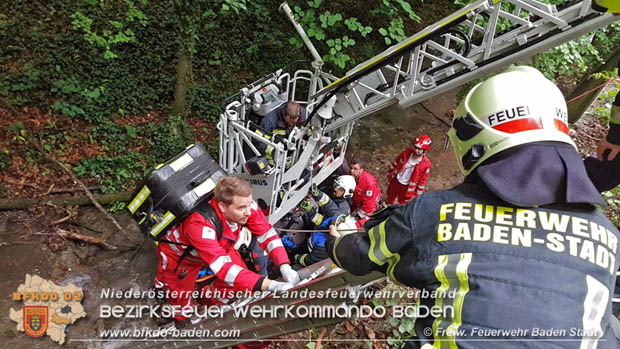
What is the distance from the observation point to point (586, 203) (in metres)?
1.54

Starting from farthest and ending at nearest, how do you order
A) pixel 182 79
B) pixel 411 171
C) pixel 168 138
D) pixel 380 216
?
1. pixel 168 138
2. pixel 182 79
3. pixel 411 171
4. pixel 380 216

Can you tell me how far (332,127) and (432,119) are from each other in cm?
492

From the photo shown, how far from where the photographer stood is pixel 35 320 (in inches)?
198

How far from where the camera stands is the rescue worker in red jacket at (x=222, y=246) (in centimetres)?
330

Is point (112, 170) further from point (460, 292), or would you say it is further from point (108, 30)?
point (460, 292)

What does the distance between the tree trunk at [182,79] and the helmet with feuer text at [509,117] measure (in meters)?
6.30

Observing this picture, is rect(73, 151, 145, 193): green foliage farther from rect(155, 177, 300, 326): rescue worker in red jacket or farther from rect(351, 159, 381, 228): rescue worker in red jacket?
rect(351, 159, 381, 228): rescue worker in red jacket

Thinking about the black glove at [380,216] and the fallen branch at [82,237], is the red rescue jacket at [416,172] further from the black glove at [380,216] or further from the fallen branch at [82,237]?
the fallen branch at [82,237]

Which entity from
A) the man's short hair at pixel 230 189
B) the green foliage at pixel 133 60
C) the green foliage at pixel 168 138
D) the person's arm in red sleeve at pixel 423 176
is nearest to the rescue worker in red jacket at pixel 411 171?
the person's arm in red sleeve at pixel 423 176

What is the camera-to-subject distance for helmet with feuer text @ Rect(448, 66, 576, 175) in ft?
5.46

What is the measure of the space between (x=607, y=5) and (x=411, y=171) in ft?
11.8

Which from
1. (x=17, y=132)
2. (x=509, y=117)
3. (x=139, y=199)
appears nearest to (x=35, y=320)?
(x=139, y=199)

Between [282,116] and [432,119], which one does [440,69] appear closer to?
[282,116]

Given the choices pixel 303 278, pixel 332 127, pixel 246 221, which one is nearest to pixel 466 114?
pixel 303 278
